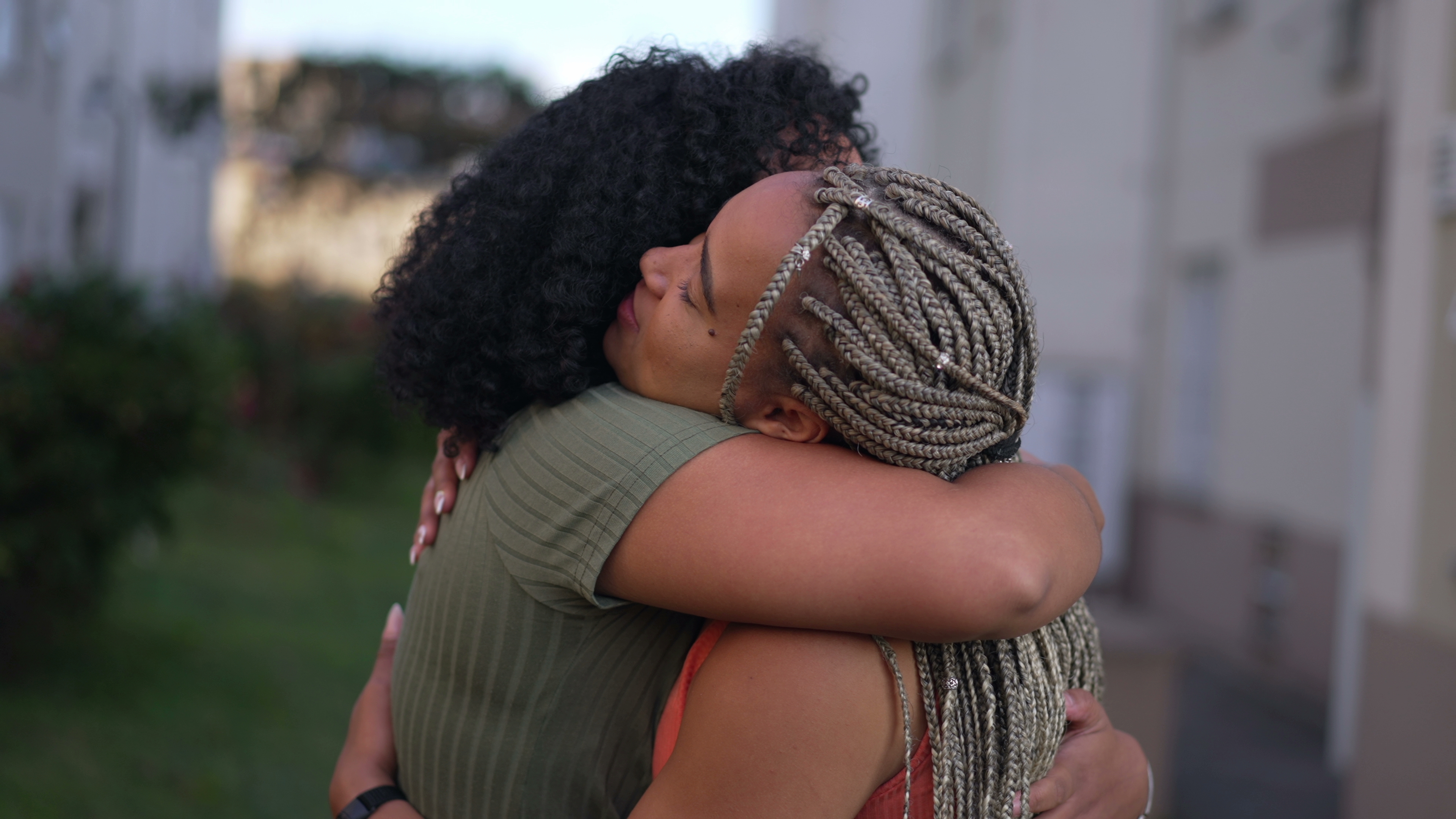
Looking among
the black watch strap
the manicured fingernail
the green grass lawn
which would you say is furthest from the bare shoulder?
the green grass lawn

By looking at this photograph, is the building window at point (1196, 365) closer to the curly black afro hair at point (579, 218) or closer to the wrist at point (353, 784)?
the curly black afro hair at point (579, 218)

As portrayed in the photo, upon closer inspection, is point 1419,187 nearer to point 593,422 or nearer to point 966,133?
point 593,422

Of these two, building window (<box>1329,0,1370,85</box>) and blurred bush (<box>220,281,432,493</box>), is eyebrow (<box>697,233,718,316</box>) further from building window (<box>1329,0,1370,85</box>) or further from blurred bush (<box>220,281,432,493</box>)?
blurred bush (<box>220,281,432,493</box>)

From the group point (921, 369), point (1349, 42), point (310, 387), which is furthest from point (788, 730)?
point (310, 387)

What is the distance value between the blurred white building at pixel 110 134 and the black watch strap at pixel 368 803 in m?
4.91

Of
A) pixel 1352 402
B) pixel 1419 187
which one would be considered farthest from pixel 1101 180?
pixel 1419 187

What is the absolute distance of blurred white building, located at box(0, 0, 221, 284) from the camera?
6418 millimetres

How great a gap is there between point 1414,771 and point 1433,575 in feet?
2.00

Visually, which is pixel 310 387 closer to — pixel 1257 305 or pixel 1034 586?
pixel 1257 305

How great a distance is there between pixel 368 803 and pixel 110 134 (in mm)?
9282

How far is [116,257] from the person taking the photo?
9242mm

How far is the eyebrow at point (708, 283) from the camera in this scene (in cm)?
134

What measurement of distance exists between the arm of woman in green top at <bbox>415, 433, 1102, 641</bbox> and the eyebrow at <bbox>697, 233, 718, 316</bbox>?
169mm

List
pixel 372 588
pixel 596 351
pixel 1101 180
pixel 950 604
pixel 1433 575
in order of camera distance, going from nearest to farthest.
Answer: pixel 950 604 → pixel 596 351 → pixel 1433 575 → pixel 372 588 → pixel 1101 180
